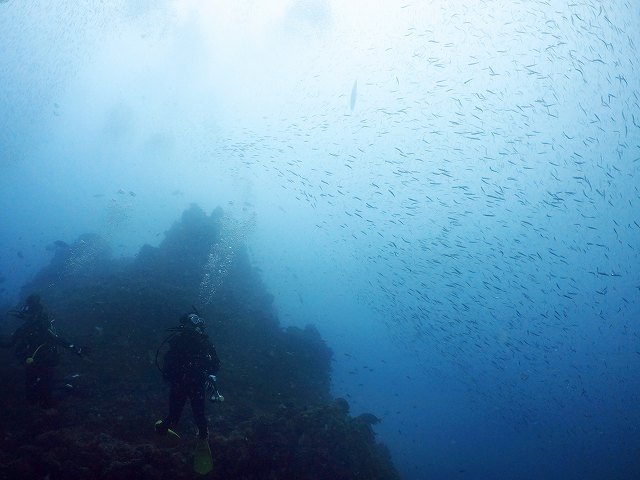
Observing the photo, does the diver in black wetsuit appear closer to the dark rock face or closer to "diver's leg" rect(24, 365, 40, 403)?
the dark rock face

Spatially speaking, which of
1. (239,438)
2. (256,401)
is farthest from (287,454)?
(256,401)

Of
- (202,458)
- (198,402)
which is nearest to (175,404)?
(198,402)

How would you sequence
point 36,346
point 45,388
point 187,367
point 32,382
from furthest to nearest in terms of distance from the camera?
1. point 45,388
2. point 32,382
3. point 36,346
4. point 187,367

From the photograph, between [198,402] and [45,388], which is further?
[45,388]

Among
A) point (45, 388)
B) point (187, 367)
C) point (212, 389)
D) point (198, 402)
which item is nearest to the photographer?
point (187, 367)

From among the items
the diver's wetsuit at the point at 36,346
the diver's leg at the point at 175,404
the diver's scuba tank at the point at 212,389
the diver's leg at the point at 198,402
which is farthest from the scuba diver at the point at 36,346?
the diver's scuba tank at the point at 212,389

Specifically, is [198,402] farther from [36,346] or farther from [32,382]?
[32,382]

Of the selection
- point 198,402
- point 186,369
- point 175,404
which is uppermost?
point 186,369

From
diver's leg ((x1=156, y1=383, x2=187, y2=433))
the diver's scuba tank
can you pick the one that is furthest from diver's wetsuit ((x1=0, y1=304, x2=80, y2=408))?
the diver's scuba tank

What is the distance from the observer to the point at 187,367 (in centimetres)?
600

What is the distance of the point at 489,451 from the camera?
65.2m

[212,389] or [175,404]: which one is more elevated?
[212,389]

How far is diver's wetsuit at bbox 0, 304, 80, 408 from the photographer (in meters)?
7.42

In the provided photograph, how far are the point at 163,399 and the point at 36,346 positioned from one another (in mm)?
4639
